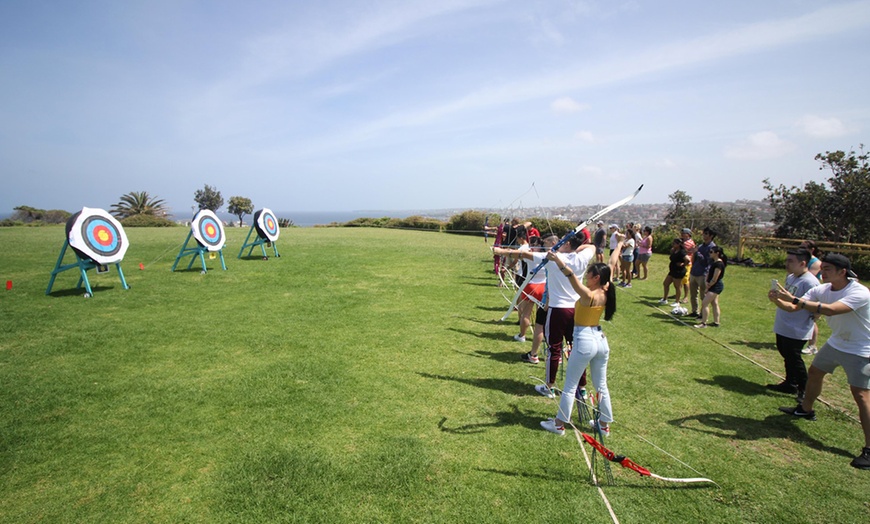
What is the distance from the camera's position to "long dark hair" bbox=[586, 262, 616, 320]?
386 centimetres

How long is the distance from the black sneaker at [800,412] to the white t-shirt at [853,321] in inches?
41.7

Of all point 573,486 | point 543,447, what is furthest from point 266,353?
point 573,486

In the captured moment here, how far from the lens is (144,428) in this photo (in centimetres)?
424

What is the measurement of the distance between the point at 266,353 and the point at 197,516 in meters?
3.42

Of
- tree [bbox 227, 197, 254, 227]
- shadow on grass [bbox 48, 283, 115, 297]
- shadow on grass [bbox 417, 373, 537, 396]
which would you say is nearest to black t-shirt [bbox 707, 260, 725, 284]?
shadow on grass [bbox 417, 373, 537, 396]

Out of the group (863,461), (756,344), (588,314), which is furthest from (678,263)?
(588,314)

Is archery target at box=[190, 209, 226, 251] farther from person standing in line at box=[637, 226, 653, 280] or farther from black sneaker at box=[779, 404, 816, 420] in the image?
black sneaker at box=[779, 404, 816, 420]

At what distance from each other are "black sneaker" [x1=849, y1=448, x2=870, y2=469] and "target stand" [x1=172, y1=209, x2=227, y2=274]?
14.1 meters

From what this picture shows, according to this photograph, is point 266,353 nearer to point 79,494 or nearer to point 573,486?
point 79,494

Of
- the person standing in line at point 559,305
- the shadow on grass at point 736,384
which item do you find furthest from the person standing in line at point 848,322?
the person standing in line at point 559,305

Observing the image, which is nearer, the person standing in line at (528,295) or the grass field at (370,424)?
the grass field at (370,424)

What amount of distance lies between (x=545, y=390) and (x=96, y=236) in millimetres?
11097

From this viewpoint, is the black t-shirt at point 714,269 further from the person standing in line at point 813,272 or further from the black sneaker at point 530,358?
the black sneaker at point 530,358

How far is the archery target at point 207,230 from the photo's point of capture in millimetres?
12523
